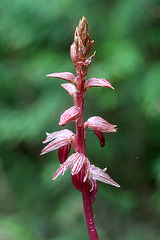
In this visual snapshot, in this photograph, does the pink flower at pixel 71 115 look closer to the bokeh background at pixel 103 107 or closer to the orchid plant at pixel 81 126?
the orchid plant at pixel 81 126

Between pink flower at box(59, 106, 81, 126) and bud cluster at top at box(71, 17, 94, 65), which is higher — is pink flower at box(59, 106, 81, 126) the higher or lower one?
the lower one

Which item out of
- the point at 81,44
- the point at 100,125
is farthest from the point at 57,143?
the point at 81,44

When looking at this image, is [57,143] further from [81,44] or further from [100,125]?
[81,44]

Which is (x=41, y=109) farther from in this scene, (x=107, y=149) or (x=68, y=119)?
(x=68, y=119)

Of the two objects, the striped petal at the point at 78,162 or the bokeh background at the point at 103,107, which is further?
the bokeh background at the point at 103,107

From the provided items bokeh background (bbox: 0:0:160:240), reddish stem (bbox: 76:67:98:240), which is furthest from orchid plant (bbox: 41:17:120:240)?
bokeh background (bbox: 0:0:160:240)

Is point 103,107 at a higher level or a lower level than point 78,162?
higher

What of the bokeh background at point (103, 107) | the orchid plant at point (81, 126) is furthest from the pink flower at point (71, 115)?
the bokeh background at point (103, 107)

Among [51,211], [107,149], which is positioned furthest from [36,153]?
[107,149]

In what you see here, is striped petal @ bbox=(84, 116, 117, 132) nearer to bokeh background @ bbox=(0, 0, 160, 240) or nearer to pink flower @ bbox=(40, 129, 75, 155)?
pink flower @ bbox=(40, 129, 75, 155)
